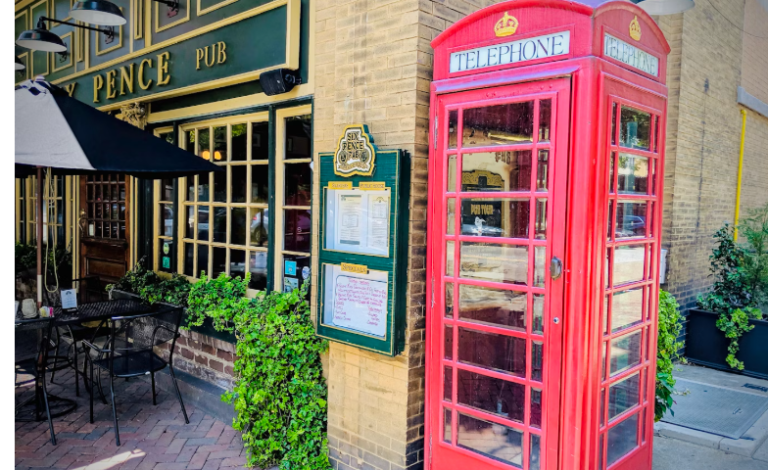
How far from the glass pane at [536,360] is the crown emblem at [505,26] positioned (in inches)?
71.9

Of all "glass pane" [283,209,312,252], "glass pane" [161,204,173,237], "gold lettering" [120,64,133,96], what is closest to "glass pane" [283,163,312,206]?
"glass pane" [283,209,312,252]

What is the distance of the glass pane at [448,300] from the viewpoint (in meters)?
3.55

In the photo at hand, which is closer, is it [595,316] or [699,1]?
[595,316]

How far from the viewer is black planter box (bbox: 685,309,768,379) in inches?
267

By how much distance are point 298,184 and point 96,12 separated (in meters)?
3.03

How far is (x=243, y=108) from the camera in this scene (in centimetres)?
550

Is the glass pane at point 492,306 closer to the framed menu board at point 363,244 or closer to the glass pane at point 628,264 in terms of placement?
the framed menu board at point 363,244

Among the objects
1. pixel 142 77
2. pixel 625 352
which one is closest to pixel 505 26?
pixel 625 352

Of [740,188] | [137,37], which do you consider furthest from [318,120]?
[740,188]

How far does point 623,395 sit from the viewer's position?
138 inches

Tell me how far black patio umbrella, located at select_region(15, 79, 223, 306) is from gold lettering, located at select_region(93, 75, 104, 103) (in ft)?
8.86

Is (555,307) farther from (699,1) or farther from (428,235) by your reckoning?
(699,1)

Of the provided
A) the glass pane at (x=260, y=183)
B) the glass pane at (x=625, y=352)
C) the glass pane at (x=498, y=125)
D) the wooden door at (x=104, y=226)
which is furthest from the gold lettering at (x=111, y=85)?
the glass pane at (x=625, y=352)

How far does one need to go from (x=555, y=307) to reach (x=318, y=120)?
2436 millimetres
